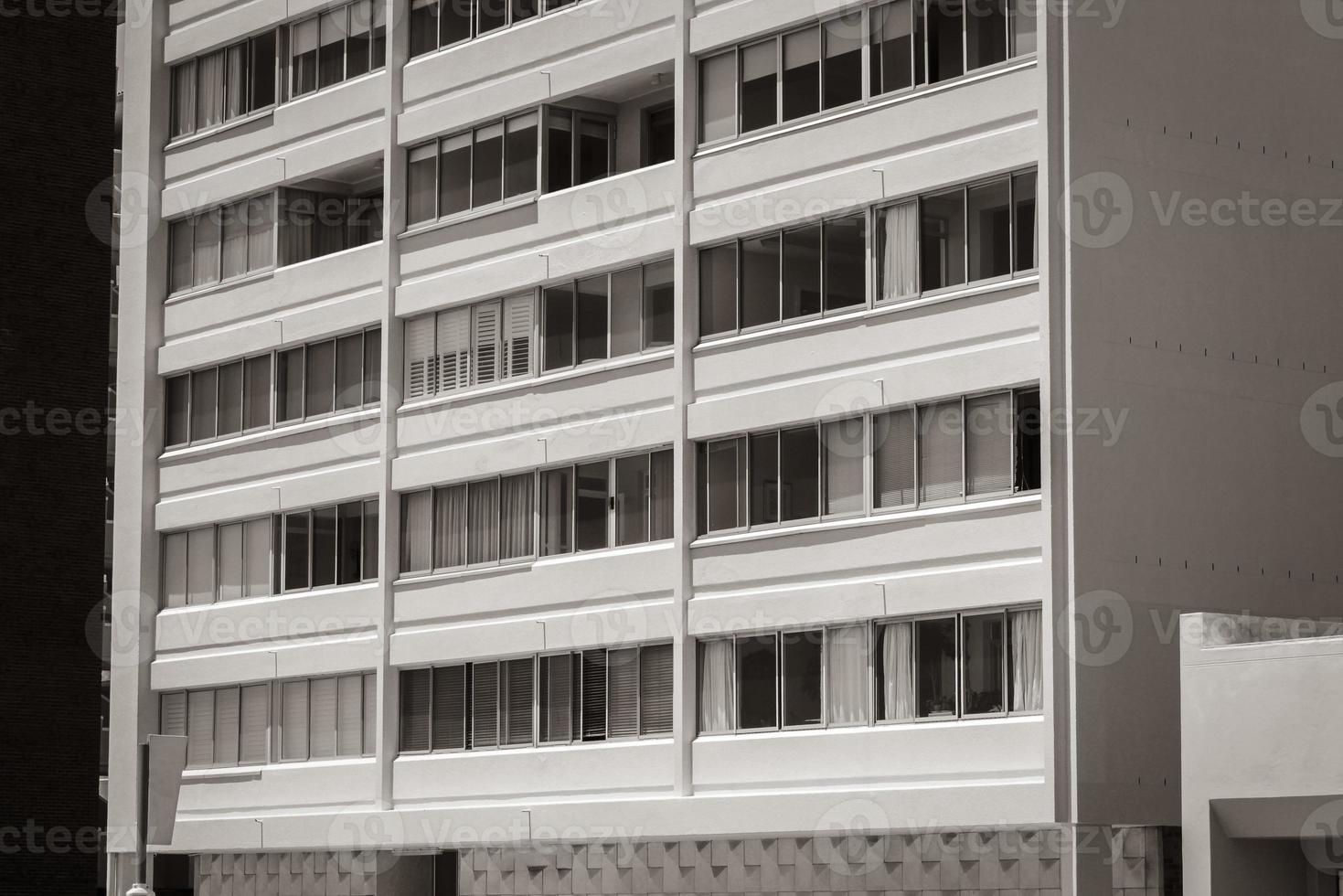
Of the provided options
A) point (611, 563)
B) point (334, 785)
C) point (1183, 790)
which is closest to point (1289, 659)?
point (1183, 790)

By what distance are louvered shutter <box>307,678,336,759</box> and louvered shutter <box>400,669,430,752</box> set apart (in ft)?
6.11

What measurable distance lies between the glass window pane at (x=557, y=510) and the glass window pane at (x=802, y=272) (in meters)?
5.36

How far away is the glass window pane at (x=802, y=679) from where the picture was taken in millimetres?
33250

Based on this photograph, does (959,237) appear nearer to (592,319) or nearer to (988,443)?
(988,443)

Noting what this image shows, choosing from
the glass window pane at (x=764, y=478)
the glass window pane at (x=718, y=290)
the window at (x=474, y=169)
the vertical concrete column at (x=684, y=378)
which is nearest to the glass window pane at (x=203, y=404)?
the window at (x=474, y=169)

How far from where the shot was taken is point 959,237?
106 ft

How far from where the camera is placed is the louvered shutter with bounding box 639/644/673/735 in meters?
35.4

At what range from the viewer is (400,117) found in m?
41.1

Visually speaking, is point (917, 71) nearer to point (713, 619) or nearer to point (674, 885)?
point (713, 619)

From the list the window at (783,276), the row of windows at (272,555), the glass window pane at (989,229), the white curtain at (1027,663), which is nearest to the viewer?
the white curtain at (1027,663)

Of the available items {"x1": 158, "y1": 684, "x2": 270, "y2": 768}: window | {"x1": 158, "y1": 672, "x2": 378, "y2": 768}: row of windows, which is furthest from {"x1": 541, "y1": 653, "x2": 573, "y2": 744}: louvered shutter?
{"x1": 158, "y1": 684, "x2": 270, "y2": 768}: window

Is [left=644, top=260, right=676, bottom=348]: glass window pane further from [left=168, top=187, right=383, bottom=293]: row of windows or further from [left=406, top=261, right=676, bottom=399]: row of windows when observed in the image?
[left=168, top=187, right=383, bottom=293]: row of windows

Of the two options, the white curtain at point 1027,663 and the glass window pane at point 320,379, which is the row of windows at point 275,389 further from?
the white curtain at point 1027,663

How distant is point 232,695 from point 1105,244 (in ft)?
66.2
